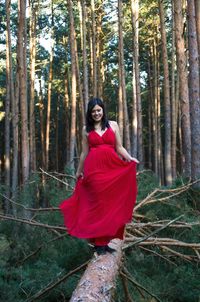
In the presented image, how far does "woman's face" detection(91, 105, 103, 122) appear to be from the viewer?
4.34 m

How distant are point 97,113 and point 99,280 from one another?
1669mm

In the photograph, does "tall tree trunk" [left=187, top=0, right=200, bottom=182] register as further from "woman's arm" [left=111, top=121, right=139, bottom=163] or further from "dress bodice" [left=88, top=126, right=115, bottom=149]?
"dress bodice" [left=88, top=126, right=115, bottom=149]

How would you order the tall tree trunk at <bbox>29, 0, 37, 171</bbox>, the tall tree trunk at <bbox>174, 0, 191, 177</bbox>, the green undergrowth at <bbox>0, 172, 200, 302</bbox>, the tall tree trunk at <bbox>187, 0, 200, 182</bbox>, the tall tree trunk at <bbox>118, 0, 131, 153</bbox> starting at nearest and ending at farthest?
1. the green undergrowth at <bbox>0, 172, 200, 302</bbox>
2. the tall tree trunk at <bbox>187, 0, 200, 182</bbox>
3. the tall tree trunk at <bbox>174, 0, 191, 177</bbox>
4. the tall tree trunk at <bbox>118, 0, 131, 153</bbox>
5. the tall tree trunk at <bbox>29, 0, 37, 171</bbox>

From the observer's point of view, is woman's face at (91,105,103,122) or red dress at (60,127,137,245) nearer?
red dress at (60,127,137,245)

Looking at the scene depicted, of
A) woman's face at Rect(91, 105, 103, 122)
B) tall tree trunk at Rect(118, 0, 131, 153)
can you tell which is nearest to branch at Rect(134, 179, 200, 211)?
woman's face at Rect(91, 105, 103, 122)

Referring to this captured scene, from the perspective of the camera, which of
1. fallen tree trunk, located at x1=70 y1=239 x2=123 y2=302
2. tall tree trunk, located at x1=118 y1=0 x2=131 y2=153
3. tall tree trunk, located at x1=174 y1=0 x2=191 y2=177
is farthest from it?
tall tree trunk, located at x1=118 y1=0 x2=131 y2=153

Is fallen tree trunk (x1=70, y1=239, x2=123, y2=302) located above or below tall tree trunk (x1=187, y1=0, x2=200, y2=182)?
below

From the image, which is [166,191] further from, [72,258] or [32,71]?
[32,71]

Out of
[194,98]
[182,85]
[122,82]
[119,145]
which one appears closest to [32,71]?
[122,82]

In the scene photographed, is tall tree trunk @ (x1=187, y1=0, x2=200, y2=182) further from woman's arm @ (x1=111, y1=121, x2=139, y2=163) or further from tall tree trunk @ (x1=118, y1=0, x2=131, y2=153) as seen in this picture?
tall tree trunk @ (x1=118, y1=0, x2=131, y2=153)

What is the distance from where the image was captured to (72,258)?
235 inches

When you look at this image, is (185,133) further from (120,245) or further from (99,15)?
(99,15)

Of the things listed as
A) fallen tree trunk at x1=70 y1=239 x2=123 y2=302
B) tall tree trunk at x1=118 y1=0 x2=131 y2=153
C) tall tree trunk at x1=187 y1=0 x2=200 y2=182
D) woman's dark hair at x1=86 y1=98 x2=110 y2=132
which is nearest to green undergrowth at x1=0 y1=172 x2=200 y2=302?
fallen tree trunk at x1=70 y1=239 x2=123 y2=302

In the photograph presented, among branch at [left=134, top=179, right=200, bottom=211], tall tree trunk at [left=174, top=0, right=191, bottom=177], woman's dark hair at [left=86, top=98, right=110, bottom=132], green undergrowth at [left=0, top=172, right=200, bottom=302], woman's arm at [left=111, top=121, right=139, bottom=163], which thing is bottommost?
green undergrowth at [left=0, top=172, right=200, bottom=302]
